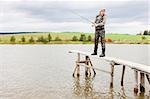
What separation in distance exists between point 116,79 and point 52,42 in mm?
78303

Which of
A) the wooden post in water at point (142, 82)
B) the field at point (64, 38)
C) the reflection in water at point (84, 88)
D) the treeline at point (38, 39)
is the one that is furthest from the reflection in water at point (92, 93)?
the treeline at point (38, 39)

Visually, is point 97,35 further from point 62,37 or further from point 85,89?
point 62,37

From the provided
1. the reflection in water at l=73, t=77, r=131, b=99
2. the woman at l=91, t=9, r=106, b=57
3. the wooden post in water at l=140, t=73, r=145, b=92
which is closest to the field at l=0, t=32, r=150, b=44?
the woman at l=91, t=9, r=106, b=57

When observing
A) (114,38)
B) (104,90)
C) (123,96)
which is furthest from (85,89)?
(114,38)

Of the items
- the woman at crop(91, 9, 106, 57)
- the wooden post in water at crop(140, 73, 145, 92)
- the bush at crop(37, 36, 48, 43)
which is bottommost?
the bush at crop(37, 36, 48, 43)

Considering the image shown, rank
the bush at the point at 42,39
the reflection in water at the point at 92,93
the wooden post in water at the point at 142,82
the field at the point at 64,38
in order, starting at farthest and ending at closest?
the bush at the point at 42,39 < the field at the point at 64,38 < the reflection in water at the point at 92,93 < the wooden post in water at the point at 142,82

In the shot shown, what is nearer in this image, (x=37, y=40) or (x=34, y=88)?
(x=34, y=88)

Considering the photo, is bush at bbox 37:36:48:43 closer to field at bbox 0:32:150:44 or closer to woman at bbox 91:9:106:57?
field at bbox 0:32:150:44

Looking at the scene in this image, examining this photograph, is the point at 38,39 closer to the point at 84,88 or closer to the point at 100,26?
the point at 100,26

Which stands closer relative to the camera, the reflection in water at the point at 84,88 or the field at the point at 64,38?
the reflection in water at the point at 84,88

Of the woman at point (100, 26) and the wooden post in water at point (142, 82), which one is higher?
the woman at point (100, 26)

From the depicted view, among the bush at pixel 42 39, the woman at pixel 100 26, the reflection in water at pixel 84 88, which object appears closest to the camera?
the reflection in water at pixel 84 88

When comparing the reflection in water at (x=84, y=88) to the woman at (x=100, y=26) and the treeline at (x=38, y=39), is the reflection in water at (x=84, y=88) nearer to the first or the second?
the woman at (x=100, y=26)

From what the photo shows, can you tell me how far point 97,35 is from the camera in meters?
18.9
